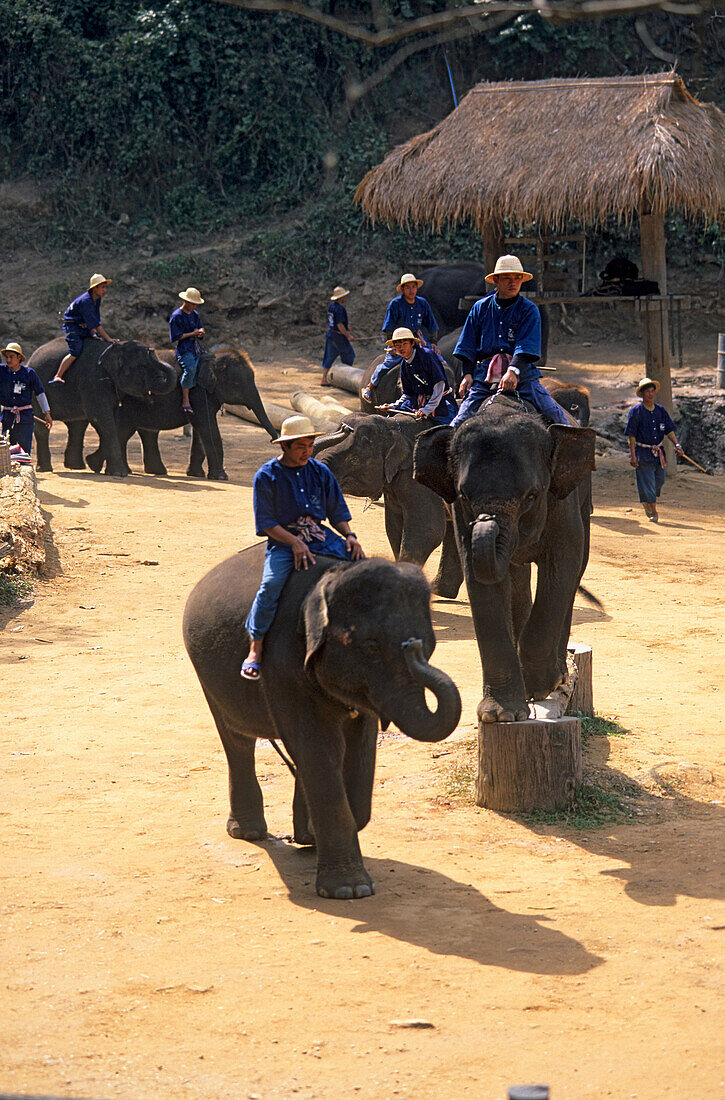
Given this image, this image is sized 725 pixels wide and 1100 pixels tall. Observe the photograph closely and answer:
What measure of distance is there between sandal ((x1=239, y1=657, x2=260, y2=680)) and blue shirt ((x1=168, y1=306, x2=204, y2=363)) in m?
11.9

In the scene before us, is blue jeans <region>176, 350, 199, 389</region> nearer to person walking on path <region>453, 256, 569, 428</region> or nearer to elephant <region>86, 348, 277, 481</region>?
elephant <region>86, 348, 277, 481</region>

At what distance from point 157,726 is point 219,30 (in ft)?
77.5

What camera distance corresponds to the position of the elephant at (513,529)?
630 cm

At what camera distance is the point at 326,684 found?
5188mm

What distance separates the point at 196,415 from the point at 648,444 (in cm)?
563

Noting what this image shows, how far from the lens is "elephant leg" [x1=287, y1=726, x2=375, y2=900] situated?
5348 millimetres

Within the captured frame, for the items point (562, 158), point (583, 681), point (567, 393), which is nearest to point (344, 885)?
point (583, 681)

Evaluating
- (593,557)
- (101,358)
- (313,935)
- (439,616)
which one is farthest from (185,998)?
(101,358)

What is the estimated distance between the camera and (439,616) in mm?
10945

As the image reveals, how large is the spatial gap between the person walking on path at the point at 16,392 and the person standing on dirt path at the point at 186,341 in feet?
7.16

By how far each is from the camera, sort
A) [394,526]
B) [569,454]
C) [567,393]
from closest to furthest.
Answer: [569,454]
[394,526]
[567,393]

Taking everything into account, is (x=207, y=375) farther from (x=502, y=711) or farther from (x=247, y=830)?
(x=247, y=830)

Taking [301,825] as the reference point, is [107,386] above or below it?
above

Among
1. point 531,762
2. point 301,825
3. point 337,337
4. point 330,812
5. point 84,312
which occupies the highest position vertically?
point 84,312
